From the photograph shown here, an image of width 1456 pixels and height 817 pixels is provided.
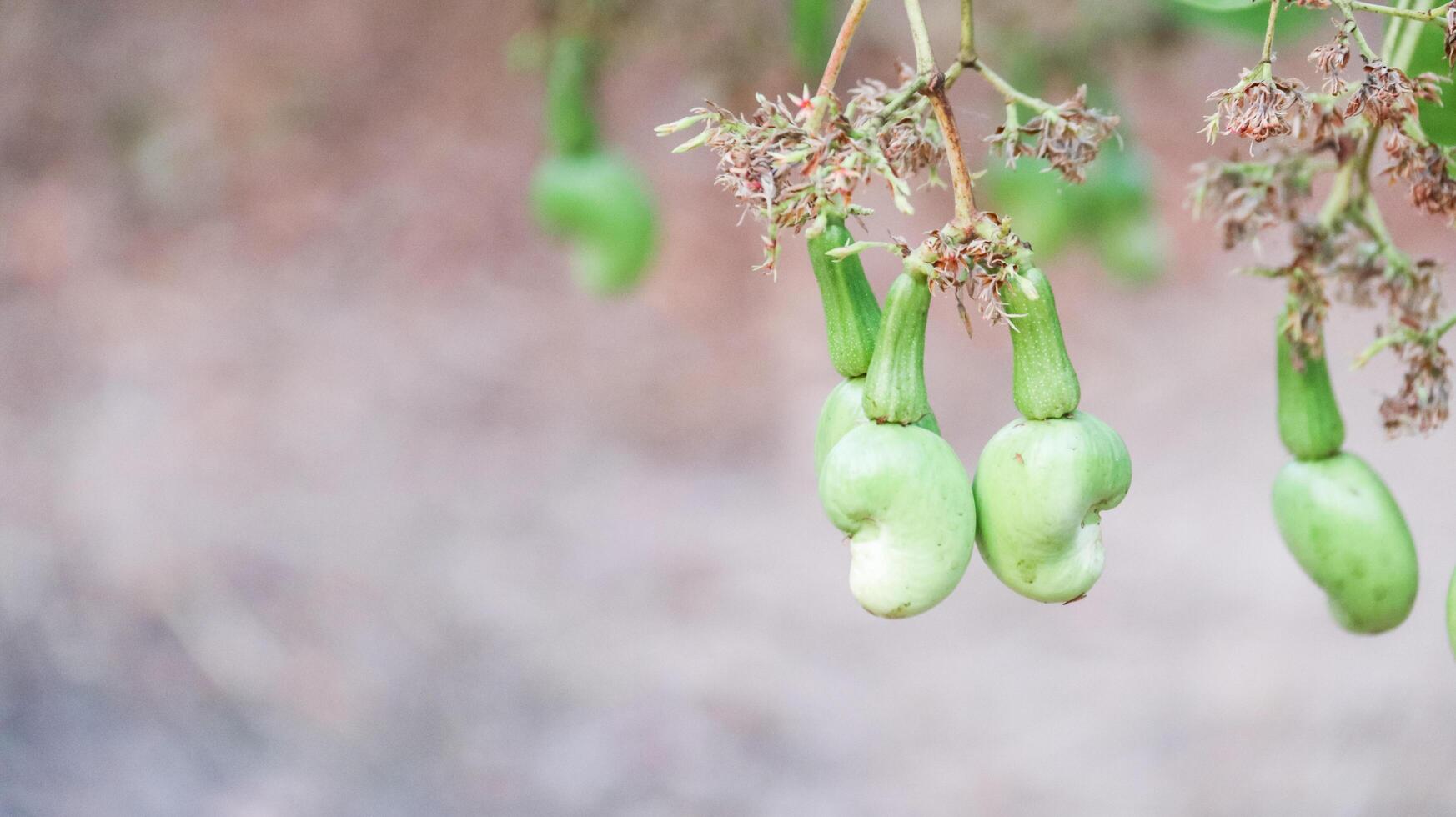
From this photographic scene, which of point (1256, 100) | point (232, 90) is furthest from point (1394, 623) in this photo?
point (232, 90)

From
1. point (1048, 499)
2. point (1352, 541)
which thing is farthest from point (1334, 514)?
point (1048, 499)

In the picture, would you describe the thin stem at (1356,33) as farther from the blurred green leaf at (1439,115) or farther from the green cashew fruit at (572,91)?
the green cashew fruit at (572,91)

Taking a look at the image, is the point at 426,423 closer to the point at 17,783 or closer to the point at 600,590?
the point at 600,590

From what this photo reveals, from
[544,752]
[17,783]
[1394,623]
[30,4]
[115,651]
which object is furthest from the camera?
[30,4]

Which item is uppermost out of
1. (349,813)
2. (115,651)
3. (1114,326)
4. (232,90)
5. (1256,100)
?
(232,90)

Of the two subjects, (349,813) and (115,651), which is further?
(115,651)

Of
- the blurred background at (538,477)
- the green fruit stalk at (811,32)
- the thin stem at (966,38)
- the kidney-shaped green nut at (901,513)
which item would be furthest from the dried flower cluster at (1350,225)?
the blurred background at (538,477)

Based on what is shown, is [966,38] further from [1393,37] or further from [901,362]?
[1393,37]
